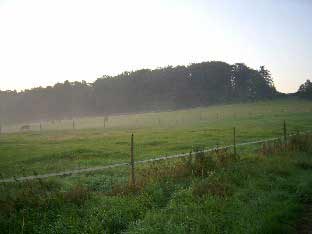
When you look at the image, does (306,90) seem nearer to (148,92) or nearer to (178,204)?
(148,92)

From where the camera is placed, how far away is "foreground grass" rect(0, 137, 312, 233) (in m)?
8.41

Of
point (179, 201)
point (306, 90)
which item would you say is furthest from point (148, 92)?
point (179, 201)

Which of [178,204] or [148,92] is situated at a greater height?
[148,92]

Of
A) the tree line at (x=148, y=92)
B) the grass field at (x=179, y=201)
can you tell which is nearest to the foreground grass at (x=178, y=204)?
the grass field at (x=179, y=201)

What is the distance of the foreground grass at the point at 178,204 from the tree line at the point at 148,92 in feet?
421

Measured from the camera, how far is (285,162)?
49.5ft

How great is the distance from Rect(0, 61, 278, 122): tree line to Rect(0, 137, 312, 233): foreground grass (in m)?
128

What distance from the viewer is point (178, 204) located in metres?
9.79

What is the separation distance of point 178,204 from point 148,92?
470 feet

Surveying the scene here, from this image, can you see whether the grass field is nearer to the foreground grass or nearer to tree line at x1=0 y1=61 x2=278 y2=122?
the foreground grass

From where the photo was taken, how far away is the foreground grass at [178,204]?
8.41 metres

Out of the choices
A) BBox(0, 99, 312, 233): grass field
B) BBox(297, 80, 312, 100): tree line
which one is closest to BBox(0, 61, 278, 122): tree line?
BBox(297, 80, 312, 100): tree line

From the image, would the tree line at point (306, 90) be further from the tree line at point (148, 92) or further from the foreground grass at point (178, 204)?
the foreground grass at point (178, 204)

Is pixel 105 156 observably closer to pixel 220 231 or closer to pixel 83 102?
pixel 220 231
